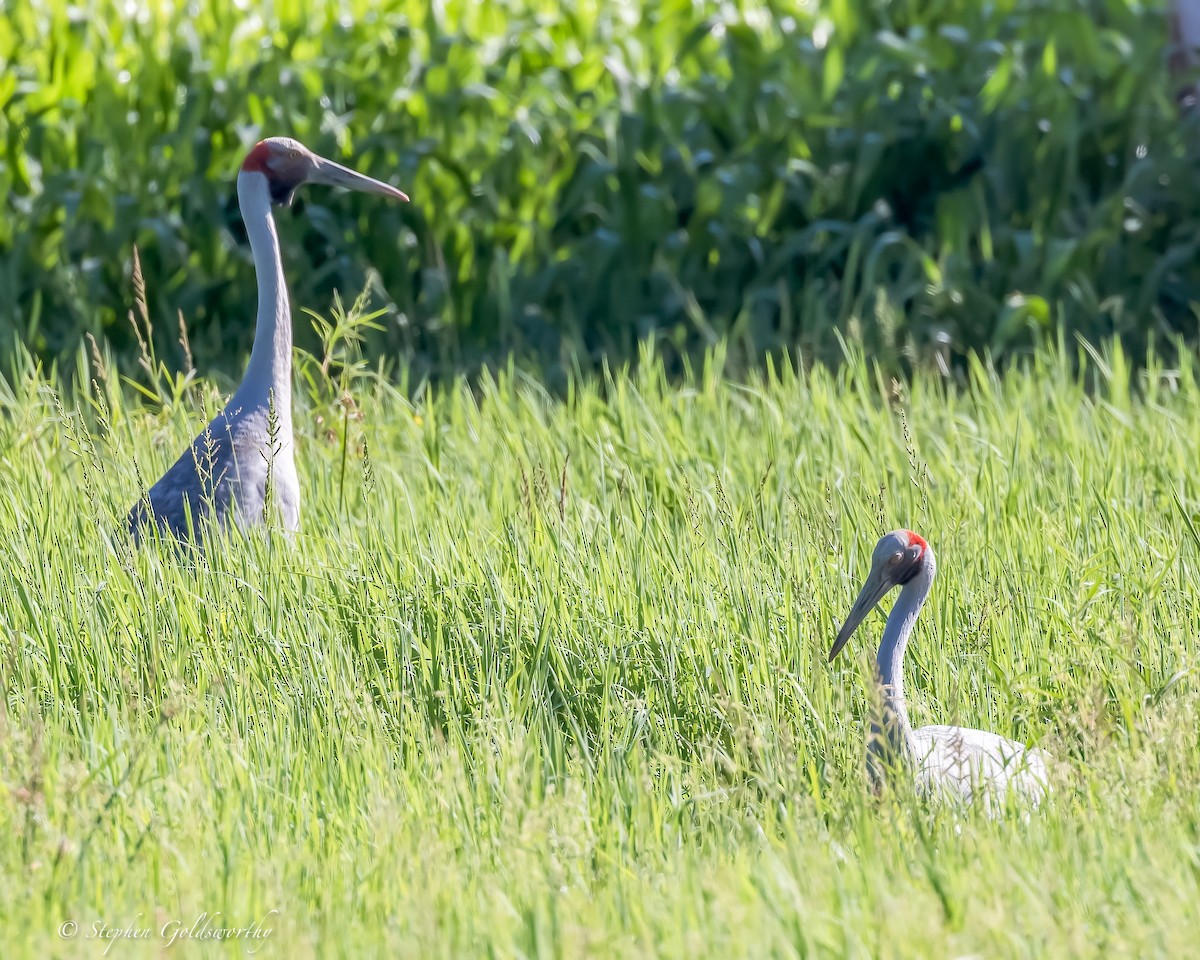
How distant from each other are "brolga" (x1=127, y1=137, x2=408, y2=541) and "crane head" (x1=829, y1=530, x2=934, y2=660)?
1596mm

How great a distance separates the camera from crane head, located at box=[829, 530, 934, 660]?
3.56m

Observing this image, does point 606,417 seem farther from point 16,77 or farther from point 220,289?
point 16,77

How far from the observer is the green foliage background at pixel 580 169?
7.88 m

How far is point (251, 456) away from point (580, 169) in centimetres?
398

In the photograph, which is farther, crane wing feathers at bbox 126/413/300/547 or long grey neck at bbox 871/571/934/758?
crane wing feathers at bbox 126/413/300/547

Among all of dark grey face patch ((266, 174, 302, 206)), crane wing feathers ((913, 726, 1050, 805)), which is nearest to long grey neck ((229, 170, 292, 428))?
dark grey face patch ((266, 174, 302, 206))

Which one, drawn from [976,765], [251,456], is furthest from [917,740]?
[251,456]

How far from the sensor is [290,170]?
4961 millimetres

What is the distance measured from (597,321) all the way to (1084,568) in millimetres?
4260

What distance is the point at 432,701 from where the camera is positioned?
150 inches

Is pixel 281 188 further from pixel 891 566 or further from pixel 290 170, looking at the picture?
pixel 891 566

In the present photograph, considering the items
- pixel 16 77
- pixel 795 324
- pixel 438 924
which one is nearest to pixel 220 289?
pixel 16 77

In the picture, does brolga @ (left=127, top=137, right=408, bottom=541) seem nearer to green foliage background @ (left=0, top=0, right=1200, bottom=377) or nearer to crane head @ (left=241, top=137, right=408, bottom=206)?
crane head @ (left=241, top=137, right=408, bottom=206)

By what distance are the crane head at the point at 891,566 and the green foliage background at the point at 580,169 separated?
13.9 ft
